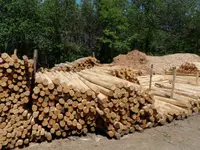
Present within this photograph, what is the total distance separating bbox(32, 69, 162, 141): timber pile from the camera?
5703 mm

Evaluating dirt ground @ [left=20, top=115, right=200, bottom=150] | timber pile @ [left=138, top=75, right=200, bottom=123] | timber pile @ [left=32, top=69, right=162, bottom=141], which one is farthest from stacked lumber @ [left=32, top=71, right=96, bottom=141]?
timber pile @ [left=138, top=75, right=200, bottom=123]

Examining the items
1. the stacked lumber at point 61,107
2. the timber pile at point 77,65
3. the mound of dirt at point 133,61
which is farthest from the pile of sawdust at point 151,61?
the stacked lumber at point 61,107

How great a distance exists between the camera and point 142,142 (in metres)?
5.89

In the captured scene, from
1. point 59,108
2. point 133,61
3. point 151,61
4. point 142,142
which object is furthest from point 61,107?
point 151,61

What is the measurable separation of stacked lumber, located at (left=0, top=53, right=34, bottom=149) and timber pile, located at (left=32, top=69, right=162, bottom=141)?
11.9 inches

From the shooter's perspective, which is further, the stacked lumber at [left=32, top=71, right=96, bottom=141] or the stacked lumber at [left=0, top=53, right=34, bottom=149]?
the stacked lumber at [left=32, top=71, right=96, bottom=141]

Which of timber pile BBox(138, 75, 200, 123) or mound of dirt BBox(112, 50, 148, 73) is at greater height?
mound of dirt BBox(112, 50, 148, 73)

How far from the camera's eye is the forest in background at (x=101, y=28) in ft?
74.1

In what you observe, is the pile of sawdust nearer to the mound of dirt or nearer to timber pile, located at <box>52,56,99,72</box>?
the mound of dirt

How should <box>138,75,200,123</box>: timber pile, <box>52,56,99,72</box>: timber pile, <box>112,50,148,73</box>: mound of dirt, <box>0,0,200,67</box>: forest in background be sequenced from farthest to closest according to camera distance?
<box>0,0,200,67</box>: forest in background < <box>112,50,148,73</box>: mound of dirt < <box>52,56,99,72</box>: timber pile < <box>138,75,200,123</box>: timber pile

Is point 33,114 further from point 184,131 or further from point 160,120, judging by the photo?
point 184,131

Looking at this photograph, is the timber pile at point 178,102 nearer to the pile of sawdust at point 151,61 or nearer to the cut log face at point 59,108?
the cut log face at point 59,108

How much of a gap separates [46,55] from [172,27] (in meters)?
15.5

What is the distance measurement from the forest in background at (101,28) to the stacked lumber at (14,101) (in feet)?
53.7
